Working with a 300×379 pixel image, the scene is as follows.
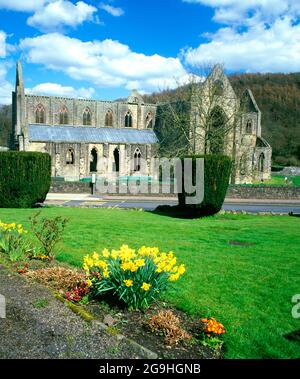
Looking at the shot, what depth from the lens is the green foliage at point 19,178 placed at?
73.0 ft

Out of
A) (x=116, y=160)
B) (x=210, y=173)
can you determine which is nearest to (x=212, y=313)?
(x=210, y=173)

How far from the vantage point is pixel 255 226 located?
1686 cm

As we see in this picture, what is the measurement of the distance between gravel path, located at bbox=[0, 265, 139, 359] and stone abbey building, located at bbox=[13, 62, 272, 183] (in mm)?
37908

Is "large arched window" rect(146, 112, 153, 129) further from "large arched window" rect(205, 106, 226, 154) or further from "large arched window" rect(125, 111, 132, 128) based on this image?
"large arched window" rect(205, 106, 226, 154)

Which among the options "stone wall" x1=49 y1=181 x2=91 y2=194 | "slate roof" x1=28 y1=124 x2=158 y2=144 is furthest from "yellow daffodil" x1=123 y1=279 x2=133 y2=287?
"slate roof" x1=28 y1=124 x2=158 y2=144

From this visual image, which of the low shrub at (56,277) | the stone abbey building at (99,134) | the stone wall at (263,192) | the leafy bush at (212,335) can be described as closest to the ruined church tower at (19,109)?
the stone abbey building at (99,134)

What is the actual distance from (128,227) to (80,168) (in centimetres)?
3304

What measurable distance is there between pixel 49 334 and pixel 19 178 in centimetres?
1842

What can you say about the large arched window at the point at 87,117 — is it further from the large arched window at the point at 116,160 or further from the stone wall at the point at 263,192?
the stone wall at the point at 263,192

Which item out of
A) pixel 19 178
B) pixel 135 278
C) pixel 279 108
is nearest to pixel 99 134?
pixel 19 178

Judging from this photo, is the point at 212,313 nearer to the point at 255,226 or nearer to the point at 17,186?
the point at 255,226
